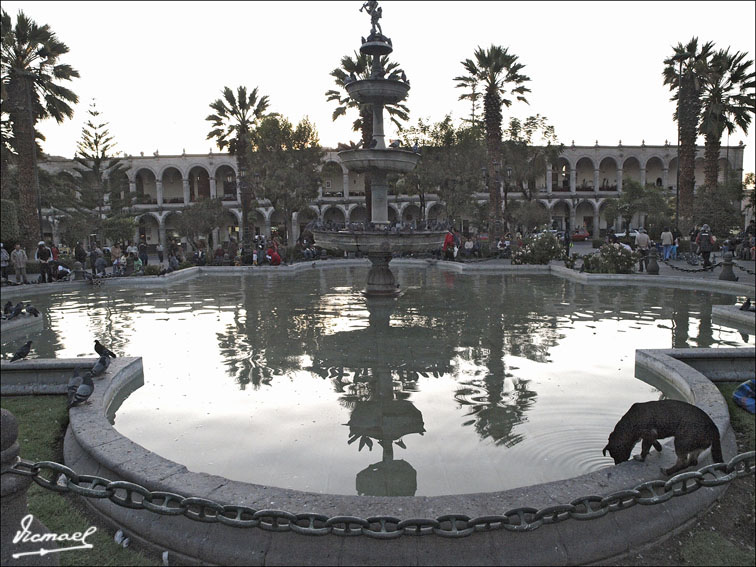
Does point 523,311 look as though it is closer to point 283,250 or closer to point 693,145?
point 283,250

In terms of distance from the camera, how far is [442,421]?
473cm

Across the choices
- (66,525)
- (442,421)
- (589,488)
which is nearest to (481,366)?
(442,421)

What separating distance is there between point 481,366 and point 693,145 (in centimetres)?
2388

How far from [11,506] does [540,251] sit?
1739 cm

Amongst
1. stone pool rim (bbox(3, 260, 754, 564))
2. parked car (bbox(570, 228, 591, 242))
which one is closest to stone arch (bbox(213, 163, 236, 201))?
parked car (bbox(570, 228, 591, 242))

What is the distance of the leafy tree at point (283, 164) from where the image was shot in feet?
88.2

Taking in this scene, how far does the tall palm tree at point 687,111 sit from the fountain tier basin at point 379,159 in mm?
18393

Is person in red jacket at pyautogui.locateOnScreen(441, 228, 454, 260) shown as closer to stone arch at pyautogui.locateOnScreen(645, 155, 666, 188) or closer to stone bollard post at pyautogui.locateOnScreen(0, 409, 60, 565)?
stone bollard post at pyautogui.locateOnScreen(0, 409, 60, 565)

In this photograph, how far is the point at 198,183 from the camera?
45719mm

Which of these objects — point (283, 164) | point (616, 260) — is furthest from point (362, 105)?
point (616, 260)

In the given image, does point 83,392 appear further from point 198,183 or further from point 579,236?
point 198,183

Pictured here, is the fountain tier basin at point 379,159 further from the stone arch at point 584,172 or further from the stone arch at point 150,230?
the stone arch at point 584,172

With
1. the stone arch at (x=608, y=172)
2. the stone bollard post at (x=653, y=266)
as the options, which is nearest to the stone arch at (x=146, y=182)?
the stone arch at (x=608, y=172)

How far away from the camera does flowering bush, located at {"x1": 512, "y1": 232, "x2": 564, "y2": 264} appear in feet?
59.4
